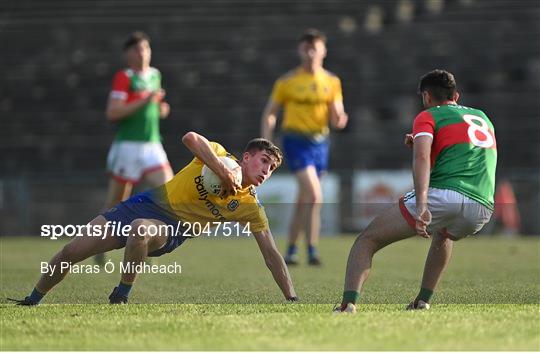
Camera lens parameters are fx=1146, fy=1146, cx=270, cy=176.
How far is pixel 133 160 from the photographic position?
1234 cm

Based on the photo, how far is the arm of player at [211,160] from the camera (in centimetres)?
687

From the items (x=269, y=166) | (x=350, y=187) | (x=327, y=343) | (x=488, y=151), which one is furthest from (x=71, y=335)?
(x=350, y=187)

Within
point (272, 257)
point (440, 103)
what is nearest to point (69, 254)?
point (272, 257)

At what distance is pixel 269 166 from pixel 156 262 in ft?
5.88

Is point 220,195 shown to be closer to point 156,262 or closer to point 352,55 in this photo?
point 156,262

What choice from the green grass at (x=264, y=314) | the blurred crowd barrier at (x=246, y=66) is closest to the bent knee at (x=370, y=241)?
the green grass at (x=264, y=314)

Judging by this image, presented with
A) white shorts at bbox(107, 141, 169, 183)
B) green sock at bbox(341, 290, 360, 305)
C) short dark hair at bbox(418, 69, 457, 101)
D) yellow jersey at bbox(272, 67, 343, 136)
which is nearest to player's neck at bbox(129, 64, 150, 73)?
white shorts at bbox(107, 141, 169, 183)

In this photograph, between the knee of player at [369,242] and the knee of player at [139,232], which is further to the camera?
Answer: the knee of player at [139,232]

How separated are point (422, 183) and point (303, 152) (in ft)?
20.6

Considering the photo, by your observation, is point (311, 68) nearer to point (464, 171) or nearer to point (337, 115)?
point (337, 115)

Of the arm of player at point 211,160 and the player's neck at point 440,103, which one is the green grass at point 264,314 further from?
the player's neck at point 440,103

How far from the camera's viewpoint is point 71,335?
5711mm

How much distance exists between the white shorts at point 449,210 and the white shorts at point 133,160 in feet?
19.8

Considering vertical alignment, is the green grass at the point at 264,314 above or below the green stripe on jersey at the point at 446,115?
below
